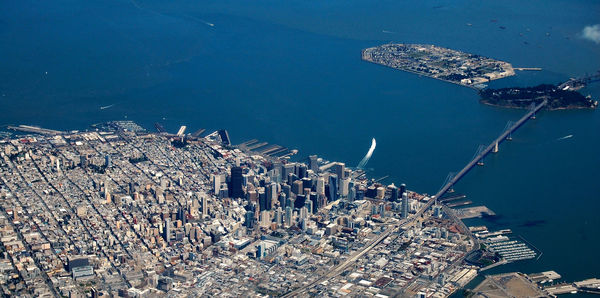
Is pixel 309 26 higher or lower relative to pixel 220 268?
higher

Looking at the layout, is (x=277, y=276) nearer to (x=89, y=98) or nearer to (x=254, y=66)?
(x=89, y=98)

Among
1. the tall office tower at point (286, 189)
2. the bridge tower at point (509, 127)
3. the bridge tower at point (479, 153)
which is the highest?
the bridge tower at point (509, 127)

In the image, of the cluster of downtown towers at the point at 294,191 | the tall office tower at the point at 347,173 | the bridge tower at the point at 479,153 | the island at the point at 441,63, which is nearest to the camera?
the cluster of downtown towers at the point at 294,191

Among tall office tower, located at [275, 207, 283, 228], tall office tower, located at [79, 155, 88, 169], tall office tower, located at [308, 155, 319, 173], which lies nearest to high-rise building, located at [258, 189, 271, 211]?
tall office tower, located at [275, 207, 283, 228]

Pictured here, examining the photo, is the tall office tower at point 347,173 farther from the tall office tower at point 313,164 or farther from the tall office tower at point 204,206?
the tall office tower at point 204,206

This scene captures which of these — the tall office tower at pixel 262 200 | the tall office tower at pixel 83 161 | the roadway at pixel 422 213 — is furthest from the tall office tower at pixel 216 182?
the roadway at pixel 422 213

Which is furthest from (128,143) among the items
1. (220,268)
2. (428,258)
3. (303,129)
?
(428,258)

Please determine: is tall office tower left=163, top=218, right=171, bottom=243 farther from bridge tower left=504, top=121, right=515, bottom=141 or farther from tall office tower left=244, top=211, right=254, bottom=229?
bridge tower left=504, top=121, right=515, bottom=141
